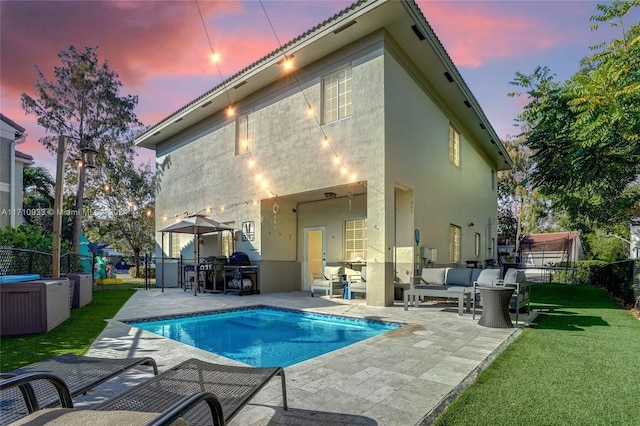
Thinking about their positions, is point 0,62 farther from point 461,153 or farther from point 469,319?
point 461,153

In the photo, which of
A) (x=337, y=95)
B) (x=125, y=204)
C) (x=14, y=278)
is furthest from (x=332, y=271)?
(x=125, y=204)

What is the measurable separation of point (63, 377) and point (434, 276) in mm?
7964

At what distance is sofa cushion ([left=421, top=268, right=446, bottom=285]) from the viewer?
8703mm

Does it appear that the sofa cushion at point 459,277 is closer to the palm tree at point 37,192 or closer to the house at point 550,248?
the house at point 550,248

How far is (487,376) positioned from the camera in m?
3.48

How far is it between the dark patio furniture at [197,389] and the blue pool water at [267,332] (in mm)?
2151

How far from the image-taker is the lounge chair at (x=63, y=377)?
7.16 feet

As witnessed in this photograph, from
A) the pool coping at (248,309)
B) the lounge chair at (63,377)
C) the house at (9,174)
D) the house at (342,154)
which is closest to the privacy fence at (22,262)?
the pool coping at (248,309)

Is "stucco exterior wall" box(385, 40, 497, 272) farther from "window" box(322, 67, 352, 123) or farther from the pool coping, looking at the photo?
the pool coping

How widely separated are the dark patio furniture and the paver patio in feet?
1.08

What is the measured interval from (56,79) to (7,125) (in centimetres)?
512

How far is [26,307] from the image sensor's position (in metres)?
5.16

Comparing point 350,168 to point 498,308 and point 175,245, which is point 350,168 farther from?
point 175,245

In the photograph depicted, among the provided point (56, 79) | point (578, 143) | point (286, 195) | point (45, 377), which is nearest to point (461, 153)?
point (578, 143)
